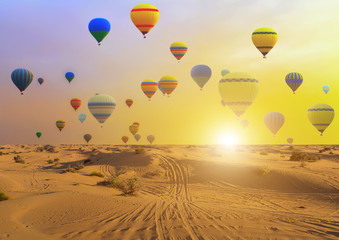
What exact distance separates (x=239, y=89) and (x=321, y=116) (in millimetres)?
25618

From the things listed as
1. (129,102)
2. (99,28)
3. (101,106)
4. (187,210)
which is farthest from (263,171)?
(129,102)

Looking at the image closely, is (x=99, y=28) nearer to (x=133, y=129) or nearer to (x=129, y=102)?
(x=129, y=102)

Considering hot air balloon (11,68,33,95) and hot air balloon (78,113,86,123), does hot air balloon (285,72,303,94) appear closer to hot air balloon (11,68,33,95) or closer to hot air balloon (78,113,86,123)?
hot air balloon (11,68,33,95)

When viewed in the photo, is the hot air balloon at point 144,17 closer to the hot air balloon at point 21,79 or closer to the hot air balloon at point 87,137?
the hot air balloon at point 21,79

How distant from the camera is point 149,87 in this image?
70.6m

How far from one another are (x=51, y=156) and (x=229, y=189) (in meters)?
38.9

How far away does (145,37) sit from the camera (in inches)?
2122

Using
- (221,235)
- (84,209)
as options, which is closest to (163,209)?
(84,209)

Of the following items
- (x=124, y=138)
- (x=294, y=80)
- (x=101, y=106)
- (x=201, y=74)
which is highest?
(x=124, y=138)

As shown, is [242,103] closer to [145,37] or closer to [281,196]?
[145,37]

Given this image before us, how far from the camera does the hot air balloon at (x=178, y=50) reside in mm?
65375

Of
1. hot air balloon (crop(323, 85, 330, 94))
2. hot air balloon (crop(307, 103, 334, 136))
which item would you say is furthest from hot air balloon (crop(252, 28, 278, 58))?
hot air balloon (crop(323, 85, 330, 94))

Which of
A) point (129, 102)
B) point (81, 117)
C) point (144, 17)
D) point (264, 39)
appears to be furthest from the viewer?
point (81, 117)

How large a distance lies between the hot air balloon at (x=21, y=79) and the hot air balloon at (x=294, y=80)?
153 ft
